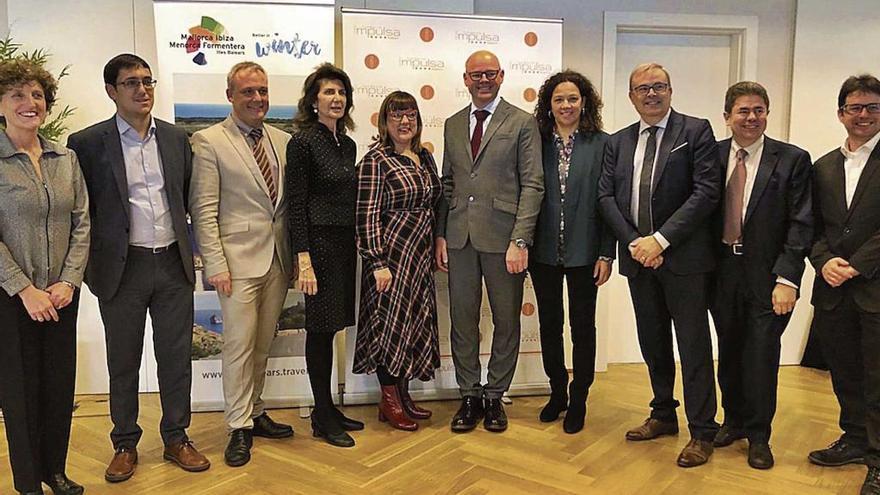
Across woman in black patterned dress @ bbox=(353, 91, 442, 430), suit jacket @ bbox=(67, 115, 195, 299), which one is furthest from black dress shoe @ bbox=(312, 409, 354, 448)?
suit jacket @ bbox=(67, 115, 195, 299)

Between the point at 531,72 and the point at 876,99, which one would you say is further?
the point at 531,72

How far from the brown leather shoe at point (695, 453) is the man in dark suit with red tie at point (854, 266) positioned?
1.58 feet

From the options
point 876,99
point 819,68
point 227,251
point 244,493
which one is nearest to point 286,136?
point 227,251

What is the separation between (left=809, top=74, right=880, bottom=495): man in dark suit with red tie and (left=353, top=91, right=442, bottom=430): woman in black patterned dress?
1.73 m

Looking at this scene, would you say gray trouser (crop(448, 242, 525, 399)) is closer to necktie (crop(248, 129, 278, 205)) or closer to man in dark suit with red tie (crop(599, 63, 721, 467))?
man in dark suit with red tie (crop(599, 63, 721, 467))

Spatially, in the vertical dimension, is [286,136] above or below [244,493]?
above

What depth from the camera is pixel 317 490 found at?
2742 mm

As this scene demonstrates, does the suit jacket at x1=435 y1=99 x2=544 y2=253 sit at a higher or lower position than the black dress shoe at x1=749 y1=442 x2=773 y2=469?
higher

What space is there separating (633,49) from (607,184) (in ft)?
6.03

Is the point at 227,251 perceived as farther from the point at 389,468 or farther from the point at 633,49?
the point at 633,49

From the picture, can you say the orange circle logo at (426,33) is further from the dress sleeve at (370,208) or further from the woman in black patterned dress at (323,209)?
the dress sleeve at (370,208)

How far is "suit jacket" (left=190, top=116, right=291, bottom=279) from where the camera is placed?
9.55 ft

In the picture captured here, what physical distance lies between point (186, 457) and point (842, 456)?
2.88 m

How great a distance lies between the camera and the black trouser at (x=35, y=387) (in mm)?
2455
